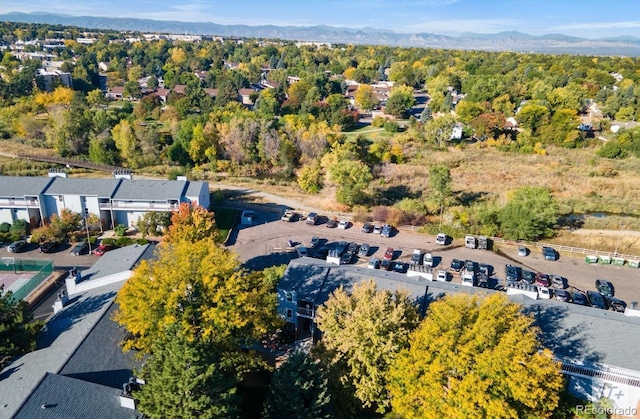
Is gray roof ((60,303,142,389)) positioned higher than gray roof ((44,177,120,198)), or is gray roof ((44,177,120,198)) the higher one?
gray roof ((44,177,120,198))

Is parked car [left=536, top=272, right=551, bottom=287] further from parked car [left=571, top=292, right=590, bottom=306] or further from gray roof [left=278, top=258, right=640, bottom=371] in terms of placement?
gray roof [left=278, top=258, right=640, bottom=371]

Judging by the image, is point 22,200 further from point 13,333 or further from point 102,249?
point 13,333

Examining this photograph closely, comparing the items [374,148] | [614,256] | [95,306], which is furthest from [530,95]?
[95,306]

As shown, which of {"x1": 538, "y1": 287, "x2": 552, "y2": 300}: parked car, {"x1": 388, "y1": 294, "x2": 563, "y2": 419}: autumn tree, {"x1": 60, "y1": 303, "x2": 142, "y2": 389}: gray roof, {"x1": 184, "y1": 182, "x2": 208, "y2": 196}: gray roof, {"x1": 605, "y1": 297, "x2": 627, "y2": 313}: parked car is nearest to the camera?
{"x1": 388, "y1": 294, "x2": 563, "y2": 419}: autumn tree

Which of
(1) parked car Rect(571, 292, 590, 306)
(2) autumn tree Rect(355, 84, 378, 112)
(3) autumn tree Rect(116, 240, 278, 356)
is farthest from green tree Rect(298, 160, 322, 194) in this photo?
(2) autumn tree Rect(355, 84, 378, 112)

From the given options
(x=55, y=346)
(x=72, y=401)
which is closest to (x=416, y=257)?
(x=55, y=346)

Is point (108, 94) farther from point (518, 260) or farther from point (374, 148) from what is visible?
point (518, 260)
